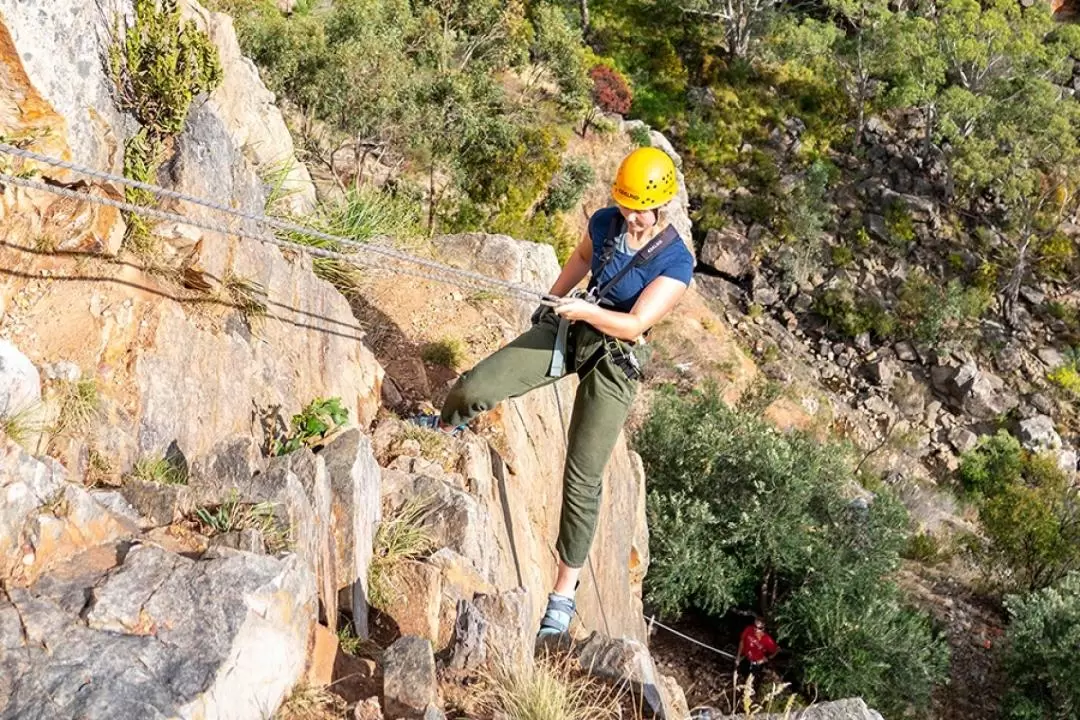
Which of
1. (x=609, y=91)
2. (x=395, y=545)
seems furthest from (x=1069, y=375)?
(x=395, y=545)

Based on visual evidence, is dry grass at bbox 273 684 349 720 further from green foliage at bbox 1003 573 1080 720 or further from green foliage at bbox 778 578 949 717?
green foliage at bbox 1003 573 1080 720

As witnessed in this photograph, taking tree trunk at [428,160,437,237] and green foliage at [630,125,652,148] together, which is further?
green foliage at [630,125,652,148]

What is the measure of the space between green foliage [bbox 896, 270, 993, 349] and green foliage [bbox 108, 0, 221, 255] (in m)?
28.1

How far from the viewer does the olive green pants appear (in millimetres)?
5469

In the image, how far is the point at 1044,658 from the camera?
49.6 feet

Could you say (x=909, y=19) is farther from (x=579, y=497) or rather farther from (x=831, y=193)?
(x=579, y=497)

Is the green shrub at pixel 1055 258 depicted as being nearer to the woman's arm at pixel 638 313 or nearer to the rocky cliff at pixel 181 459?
the rocky cliff at pixel 181 459

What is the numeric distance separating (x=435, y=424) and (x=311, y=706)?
2.71 m

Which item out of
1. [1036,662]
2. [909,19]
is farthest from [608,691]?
[909,19]

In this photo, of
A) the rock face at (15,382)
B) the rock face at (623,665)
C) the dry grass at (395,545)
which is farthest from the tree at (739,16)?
the rock face at (15,382)

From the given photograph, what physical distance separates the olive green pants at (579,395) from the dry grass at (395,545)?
853 millimetres

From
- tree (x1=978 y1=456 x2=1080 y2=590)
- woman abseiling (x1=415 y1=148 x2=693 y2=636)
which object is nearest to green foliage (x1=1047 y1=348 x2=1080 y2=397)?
tree (x1=978 y1=456 x2=1080 y2=590)

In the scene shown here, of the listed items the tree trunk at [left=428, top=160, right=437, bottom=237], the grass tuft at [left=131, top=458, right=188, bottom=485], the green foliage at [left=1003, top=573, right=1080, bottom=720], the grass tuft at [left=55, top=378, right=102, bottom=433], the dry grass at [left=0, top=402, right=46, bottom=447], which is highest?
the dry grass at [left=0, top=402, right=46, bottom=447]

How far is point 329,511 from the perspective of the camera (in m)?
4.46
